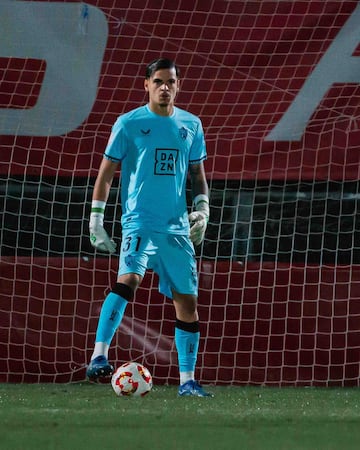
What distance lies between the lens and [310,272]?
276 inches

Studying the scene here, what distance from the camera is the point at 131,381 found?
18.3 feet

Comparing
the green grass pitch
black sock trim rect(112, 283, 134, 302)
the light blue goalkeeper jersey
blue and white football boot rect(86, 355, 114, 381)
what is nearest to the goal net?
the green grass pitch

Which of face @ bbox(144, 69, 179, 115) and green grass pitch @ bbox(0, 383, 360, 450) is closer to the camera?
green grass pitch @ bbox(0, 383, 360, 450)

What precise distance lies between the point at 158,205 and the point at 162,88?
23.8 inches

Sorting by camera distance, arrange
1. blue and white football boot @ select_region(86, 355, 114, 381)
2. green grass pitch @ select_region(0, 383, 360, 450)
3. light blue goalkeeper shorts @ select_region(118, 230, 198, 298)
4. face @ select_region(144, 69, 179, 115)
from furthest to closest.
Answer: face @ select_region(144, 69, 179, 115)
light blue goalkeeper shorts @ select_region(118, 230, 198, 298)
blue and white football boot @ select_region(86, 355, 114, 381)
green grass pitch @ select_region(0, 383, 360, 450)

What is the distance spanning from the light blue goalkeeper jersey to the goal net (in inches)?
47.4

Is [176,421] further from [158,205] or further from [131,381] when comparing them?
[158,205]

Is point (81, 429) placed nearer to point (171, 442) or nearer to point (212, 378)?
point (171, 442)

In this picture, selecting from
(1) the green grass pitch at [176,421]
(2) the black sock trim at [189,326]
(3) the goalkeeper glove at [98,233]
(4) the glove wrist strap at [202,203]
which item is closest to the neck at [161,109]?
(4) the glove wrist strap at [202,203]

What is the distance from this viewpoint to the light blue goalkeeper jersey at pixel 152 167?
5.80 m

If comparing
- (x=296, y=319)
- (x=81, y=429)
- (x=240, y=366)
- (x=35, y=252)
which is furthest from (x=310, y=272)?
(x=81, y=429)

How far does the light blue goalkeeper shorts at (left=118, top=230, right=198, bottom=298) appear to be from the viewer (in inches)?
226

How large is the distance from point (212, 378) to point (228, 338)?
269 mm

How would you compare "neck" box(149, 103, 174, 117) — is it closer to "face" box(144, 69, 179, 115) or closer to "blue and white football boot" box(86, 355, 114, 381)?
"face" box(144, 69, 179, 115)
